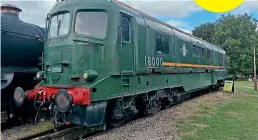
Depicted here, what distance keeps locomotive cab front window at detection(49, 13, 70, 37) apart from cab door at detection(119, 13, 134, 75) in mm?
1469

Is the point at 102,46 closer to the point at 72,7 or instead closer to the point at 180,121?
the point at 72,7

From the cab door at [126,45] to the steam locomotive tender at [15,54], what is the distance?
3.11 meters

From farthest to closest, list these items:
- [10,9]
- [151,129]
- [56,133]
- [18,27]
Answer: [10,9] → [18,27] → [151,129] → [56,133]

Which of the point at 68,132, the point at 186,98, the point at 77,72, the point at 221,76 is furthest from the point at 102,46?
the point at 221,76

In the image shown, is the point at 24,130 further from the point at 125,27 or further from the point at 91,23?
the point at 125,27

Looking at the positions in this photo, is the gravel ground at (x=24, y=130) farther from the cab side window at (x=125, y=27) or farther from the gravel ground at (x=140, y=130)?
the cab side window at (x=125, y=27)

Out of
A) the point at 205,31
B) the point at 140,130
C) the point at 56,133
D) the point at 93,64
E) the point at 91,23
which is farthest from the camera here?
the point at 205,31

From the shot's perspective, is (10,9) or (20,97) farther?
(10,9)

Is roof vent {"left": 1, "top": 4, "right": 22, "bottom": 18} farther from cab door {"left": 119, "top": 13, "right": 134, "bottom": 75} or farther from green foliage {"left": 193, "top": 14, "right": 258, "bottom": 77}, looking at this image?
green foliage {"left": 193, "top": 14, "right": 258, "bottom": 77}

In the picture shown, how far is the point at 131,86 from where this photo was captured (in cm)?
781

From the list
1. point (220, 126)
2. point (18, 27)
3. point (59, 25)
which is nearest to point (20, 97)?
point (59, 25)

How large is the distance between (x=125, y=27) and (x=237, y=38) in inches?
2102

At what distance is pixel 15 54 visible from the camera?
8.17 m

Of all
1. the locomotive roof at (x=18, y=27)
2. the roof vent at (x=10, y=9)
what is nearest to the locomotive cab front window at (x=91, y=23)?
the locomotive roof at (x=18, y=27)
